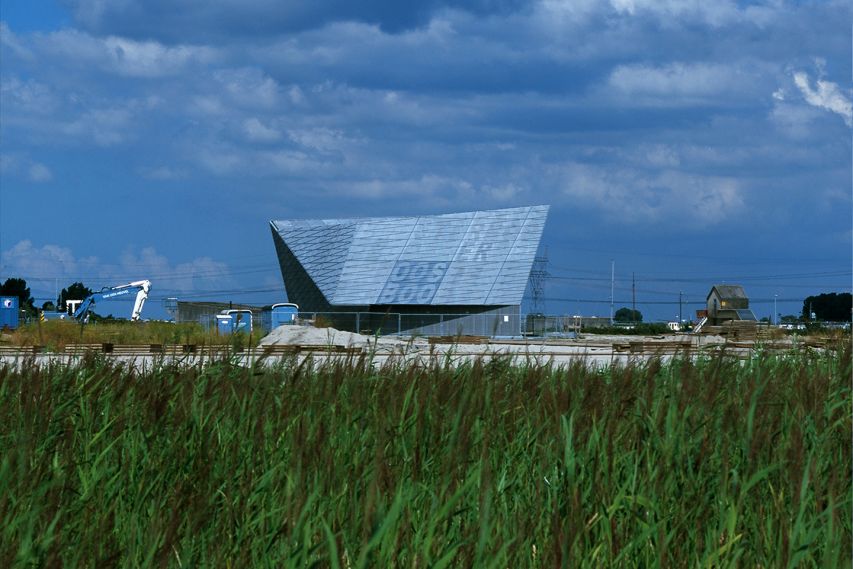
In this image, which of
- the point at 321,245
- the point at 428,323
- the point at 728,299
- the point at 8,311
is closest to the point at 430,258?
the point at 428,323

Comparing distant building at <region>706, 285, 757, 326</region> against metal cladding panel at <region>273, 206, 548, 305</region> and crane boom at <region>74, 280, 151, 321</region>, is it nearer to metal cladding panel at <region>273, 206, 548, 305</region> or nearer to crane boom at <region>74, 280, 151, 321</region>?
metal cladding panel at <region>273, 206, 548, 305</region>

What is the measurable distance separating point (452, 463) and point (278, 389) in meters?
2.28

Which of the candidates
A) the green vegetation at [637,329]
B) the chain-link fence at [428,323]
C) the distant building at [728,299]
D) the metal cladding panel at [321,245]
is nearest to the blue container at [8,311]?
the chain-link fence at [428,323]

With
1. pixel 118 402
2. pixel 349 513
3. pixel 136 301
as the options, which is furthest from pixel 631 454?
pixel 136 301

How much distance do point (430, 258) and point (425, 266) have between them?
1.01 meters

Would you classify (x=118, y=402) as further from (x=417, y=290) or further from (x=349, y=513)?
(x=417, y=290)

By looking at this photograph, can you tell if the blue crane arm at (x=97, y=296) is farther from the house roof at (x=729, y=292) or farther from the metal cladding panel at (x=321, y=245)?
the house roof at (x=729, y=292)

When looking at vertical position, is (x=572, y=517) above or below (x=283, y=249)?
below

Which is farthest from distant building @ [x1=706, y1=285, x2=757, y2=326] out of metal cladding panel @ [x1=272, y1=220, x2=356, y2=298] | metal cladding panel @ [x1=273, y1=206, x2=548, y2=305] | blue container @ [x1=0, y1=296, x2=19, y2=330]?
blue container @ [x1=0, y1=296, x2=19, y2=330]

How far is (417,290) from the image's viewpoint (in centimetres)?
6353

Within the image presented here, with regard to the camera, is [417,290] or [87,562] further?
[417,290]

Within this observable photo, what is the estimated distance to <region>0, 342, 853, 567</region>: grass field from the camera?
2.88m

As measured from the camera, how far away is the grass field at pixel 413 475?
2881mm

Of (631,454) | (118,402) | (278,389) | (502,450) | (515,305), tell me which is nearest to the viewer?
(631,454)
